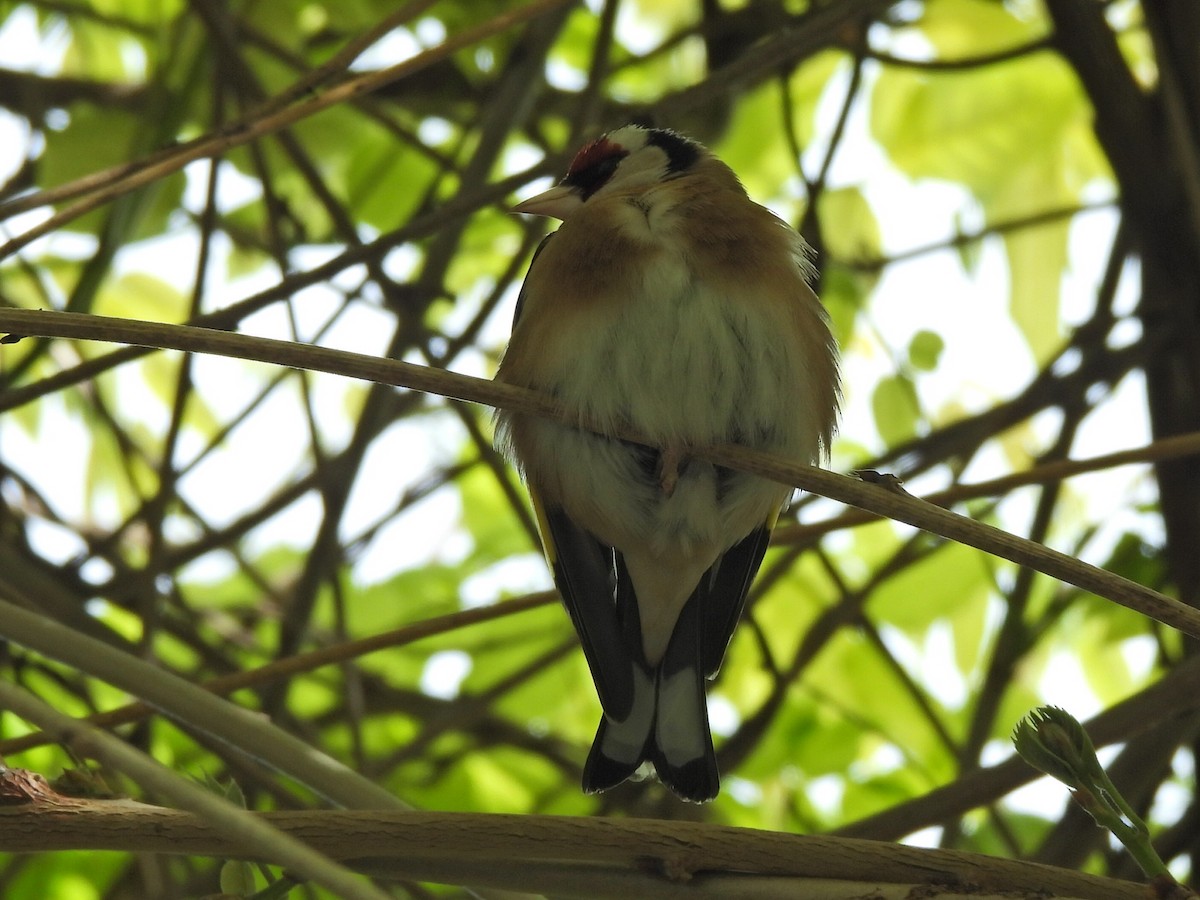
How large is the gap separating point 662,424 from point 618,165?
1.23 meters

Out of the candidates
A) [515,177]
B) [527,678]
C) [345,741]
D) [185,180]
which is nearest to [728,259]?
[515,177]

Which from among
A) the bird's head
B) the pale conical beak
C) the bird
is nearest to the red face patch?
the bird's head

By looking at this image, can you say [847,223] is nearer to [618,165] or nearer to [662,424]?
[618,165]

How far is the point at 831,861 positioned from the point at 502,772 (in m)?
2.66

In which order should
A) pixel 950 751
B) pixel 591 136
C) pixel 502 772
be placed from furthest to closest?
pixel 502 772
pixel 950 751
pixel 591 136

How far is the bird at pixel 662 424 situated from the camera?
8.50ft

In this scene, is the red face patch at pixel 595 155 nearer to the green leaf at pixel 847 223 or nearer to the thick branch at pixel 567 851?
the green leaf at pixel 847 223

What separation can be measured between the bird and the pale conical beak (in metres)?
0.42

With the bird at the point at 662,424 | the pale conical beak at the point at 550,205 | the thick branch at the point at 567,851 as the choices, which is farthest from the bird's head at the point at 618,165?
the thick branch at the point at 567,851

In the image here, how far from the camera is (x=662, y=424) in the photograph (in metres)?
2.59

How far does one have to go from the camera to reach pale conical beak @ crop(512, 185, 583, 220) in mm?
3375

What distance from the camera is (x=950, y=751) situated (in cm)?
349

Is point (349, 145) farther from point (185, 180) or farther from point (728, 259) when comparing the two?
point (728, 259)

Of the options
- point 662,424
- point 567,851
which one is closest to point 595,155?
point 662,424
